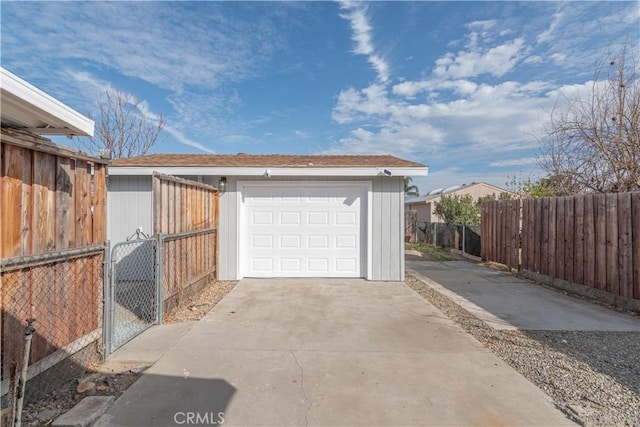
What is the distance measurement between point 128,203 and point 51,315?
18.7 feet

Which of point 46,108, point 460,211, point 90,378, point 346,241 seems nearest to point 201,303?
point 90,378

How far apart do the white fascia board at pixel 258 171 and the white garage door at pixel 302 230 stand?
1.62ft

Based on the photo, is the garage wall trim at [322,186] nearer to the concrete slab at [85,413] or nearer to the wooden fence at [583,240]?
the wooden fence at [583,240]

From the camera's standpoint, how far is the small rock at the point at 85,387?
289cm

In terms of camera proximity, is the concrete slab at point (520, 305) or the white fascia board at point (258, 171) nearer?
the concrete slab at point (520, 305)

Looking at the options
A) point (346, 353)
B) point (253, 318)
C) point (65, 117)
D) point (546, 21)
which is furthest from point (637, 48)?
point (65, 117)

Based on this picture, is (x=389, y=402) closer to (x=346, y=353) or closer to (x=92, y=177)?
(x=346, y=353)

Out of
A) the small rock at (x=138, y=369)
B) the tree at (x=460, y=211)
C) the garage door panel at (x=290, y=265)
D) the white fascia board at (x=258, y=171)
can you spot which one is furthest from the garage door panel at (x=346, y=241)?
the tree at (x=460, y=211)

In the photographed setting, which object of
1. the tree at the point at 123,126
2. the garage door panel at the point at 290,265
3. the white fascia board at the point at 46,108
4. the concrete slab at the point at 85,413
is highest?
the tree at the point at 123,126

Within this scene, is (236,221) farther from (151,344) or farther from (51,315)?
(51,315)

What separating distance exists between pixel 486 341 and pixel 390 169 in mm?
4350

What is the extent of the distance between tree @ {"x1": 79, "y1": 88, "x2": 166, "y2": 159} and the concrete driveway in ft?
51.5

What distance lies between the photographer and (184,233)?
5.86 meters

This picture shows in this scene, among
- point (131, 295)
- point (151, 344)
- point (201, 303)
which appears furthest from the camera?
point (131, 295)
